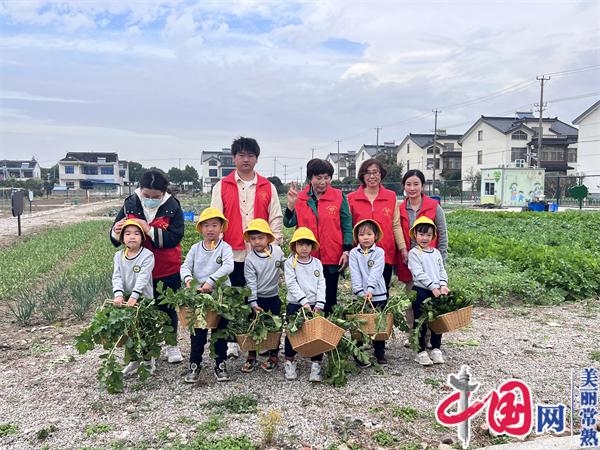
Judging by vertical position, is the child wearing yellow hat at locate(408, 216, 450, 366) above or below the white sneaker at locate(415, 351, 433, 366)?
above

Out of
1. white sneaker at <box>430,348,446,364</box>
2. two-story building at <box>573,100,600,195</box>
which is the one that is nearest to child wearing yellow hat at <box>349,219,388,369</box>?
white sneaker at <box>430,348,446,364</box>

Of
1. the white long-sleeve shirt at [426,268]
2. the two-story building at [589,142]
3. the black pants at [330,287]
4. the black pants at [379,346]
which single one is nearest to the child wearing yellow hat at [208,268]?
the black pants at [330,287]

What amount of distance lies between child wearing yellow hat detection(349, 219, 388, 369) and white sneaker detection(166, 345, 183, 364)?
1571 mm

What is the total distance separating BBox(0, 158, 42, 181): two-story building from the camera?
81.9 metres

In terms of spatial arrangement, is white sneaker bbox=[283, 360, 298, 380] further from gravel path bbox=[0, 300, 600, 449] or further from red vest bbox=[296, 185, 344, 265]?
red vest bbox=[296, 185, 344, 265]

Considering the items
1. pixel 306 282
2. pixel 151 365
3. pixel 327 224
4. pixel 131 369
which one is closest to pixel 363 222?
pixel 327 224

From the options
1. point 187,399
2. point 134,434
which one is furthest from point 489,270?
point 134,434

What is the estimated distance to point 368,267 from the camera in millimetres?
4473

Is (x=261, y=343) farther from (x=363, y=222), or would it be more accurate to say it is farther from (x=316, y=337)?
(x=363, y=222)

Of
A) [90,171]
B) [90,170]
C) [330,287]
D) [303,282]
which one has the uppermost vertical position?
[90,170]

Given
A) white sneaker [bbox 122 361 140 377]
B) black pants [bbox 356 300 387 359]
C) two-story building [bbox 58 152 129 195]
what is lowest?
white sneaker [bbox 122 361 140 377]

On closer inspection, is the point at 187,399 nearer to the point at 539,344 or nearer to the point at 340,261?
the point at 340,261

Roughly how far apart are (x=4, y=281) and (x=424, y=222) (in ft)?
22.2

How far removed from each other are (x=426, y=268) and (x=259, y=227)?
1.51m
